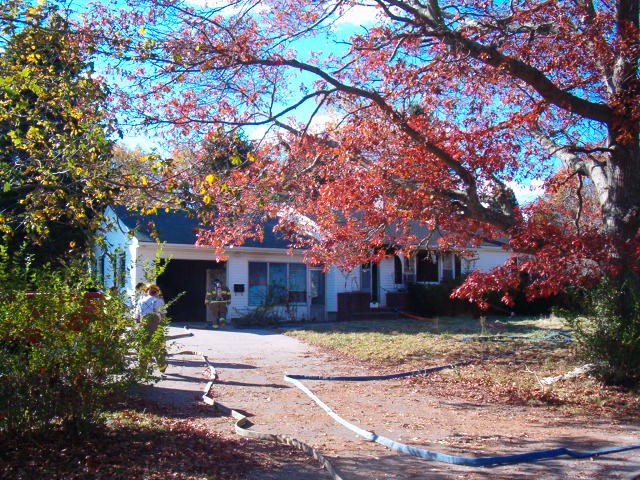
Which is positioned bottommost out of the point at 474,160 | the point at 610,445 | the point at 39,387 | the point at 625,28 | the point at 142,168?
the point at 610,445

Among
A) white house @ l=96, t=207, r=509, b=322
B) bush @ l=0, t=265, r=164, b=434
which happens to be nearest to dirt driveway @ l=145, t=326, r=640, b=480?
bush @ l=0, t=265, r=164, b=434

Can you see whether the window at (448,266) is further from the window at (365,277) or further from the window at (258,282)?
the window at (258,282)

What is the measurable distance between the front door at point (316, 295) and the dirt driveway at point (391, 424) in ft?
36.1

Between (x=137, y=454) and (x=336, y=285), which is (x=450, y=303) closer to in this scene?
(x=336, y=285)

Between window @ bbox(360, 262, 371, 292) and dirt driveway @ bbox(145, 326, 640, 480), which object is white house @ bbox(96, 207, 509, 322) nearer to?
window @ bbox(360, 262, 371, 292)

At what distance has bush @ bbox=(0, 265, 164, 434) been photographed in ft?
19.1

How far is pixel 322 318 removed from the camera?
24.4 m

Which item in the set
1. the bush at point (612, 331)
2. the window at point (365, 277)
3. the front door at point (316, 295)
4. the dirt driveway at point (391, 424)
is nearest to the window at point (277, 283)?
the front door at point (316, 295)

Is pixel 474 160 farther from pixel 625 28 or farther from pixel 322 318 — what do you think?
pixel 322 318

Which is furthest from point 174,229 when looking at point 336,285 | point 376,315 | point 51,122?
point 51,122

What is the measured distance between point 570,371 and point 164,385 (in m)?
7.47

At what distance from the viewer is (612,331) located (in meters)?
10.1

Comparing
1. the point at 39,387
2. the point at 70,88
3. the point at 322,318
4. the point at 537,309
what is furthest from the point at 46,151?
the point at 537,309

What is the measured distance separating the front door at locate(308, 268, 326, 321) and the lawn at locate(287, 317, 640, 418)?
8.08 ft
